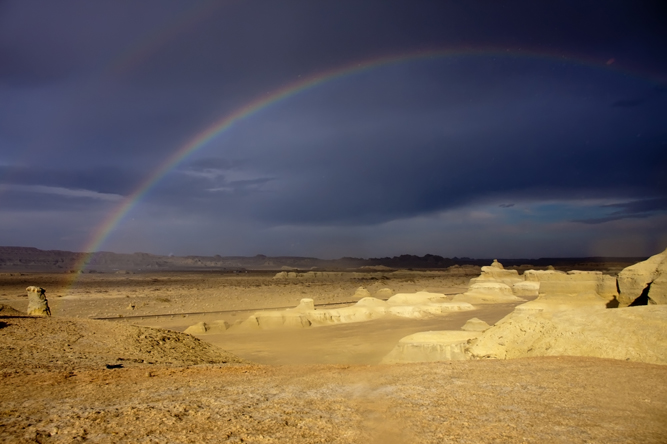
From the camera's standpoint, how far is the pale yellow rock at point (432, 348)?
1605 centimetres

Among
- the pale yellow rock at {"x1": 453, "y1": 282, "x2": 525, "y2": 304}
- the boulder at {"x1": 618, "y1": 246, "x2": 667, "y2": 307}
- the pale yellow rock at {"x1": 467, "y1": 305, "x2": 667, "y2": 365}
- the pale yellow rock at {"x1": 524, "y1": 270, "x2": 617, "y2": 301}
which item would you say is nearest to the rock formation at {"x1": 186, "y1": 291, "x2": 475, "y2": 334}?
the pale yellow rock at {"x1": 453, "y1": 282, "x2": 525, "y2": 304}

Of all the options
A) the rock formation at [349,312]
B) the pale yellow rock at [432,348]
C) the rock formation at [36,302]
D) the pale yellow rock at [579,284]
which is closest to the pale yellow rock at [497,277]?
the rock formation at [349,312]

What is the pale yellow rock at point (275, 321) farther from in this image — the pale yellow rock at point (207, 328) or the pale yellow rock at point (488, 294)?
the pale yellow rock at point (488, 294)

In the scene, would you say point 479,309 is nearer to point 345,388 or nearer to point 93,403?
point 345,388

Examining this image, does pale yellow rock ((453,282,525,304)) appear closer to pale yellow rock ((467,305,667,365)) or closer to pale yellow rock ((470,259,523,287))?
pale yellow rock ((470,259,523,287))

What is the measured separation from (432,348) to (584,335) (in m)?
5.98

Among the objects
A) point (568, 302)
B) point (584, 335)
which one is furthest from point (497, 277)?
point (584, 335)

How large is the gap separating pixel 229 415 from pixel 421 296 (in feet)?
130

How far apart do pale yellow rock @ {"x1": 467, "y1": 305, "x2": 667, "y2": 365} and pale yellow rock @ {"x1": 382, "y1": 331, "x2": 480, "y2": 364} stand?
1093 millimetres

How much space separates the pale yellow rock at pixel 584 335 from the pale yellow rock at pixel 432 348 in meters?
1.09

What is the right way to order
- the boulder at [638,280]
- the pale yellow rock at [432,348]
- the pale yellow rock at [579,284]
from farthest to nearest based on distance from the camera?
the pale yellow rock at [579,284]
the boulder at [638,280]
the pale yellow rock at [432,348]

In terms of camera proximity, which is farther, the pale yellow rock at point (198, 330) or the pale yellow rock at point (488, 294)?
the pale yellow rock at point (488, 294)

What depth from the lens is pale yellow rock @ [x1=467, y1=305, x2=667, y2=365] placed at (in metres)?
10.7

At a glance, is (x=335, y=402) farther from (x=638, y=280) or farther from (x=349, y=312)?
(x=349, y=312)
